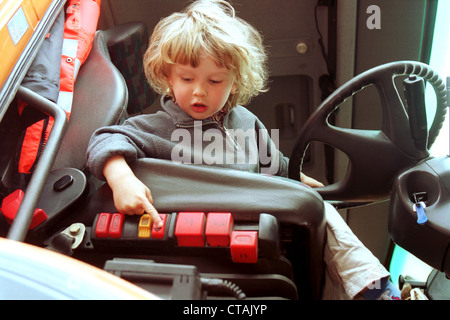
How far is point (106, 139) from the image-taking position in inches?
34.6

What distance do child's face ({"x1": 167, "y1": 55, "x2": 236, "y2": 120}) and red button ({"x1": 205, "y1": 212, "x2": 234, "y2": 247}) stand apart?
0.34 metres

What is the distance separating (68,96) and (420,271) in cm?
123

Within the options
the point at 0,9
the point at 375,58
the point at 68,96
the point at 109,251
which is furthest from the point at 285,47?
the point at 109,251

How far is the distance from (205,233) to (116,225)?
17cm

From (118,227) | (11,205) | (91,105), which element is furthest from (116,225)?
(91,105)

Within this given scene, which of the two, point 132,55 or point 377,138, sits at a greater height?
point 132,55

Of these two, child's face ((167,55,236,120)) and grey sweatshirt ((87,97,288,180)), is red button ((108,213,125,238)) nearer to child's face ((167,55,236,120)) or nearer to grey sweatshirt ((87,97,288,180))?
grey sweatshirt ((87,97,288,180))

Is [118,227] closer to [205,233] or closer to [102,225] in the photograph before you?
[102,225]

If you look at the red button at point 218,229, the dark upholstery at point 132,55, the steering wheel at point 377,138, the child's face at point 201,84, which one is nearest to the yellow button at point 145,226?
the red button at point 218,229

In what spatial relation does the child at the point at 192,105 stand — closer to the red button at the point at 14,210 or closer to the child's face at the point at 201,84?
the child's face at the point at 201,84

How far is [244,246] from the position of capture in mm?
681

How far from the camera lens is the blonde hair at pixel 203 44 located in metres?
0.96
